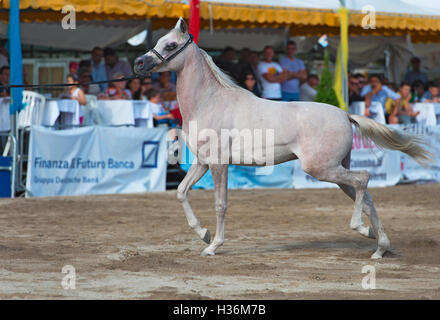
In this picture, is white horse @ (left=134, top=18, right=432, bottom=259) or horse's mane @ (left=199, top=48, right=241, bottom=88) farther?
horse's mane @ (left=199, top=48, right=241, bottom=88)

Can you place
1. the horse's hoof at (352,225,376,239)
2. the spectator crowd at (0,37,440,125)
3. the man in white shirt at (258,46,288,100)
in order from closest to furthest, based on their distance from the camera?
1. the horse's hoof at (352,225,376,239)
2. the spectator crowd at (0,37,440,125)
3. the man in white shirt at (258,46,288,100)

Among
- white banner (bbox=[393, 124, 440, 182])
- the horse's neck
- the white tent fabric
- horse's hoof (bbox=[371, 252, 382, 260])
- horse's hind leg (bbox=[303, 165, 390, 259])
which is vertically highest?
the horse's neck

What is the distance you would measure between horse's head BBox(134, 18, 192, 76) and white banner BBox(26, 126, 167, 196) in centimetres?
541

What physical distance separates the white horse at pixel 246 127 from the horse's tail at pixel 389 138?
1 centimetres

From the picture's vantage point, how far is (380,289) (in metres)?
5.50

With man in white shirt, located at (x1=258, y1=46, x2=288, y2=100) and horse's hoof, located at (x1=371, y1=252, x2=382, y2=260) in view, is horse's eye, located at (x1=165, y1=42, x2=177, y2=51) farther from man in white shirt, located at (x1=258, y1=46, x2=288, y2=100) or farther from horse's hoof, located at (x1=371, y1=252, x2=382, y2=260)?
man in white shirt, located at (x1=258, y1=46, x2=288, y2=100)

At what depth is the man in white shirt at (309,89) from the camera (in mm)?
16177

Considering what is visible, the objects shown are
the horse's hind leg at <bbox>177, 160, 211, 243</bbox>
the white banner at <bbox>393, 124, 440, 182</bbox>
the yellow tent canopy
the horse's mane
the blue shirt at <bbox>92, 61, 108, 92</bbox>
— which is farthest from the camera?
the white banner at <bbox>393, 124, 440, 182</bbox>

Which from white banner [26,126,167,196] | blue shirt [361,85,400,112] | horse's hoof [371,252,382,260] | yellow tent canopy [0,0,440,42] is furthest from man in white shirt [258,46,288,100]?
horse's hoof [371,252,382,260]

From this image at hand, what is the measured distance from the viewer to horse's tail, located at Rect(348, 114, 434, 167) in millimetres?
7410

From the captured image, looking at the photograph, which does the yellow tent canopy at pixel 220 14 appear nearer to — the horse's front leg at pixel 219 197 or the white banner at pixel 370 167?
the white banner at pixel 370 167

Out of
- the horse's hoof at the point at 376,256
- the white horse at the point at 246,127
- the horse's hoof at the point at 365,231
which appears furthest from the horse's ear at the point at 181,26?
the horse's hoof at the point at 376,256

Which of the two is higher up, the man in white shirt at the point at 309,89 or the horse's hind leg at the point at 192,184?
the horse's hind leg at the point at 192,184

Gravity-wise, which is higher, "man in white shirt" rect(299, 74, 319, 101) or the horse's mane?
the horse's mane
